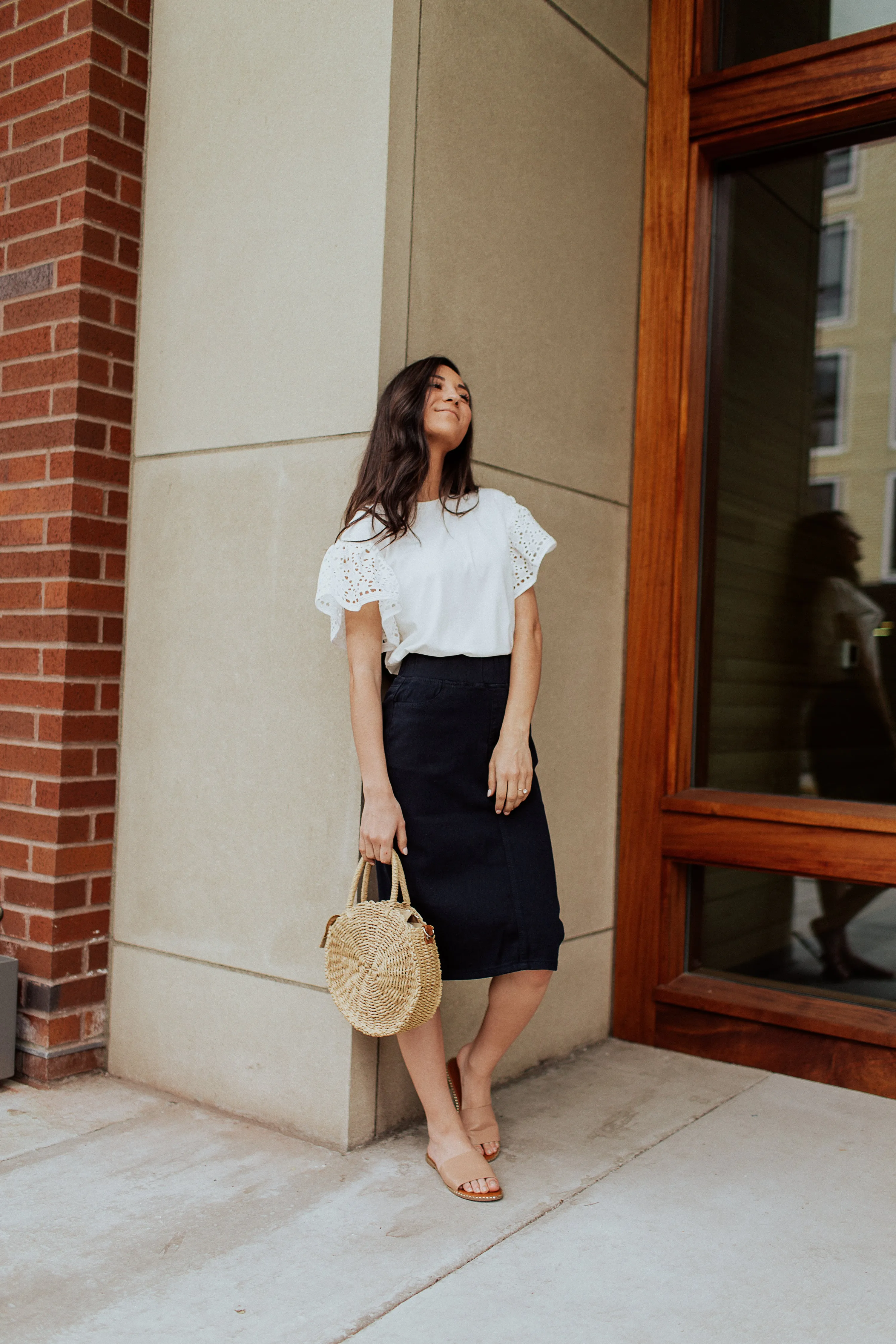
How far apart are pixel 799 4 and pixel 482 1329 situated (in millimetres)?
3701

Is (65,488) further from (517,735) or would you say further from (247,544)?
(517,735)

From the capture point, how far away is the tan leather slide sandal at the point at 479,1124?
8.84 feet

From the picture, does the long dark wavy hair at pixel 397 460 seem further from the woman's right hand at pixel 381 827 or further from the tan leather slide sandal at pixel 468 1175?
Result: the tan leather slide sandal at pixel 468 1175

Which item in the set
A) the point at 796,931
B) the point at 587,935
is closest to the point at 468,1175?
the point at 587,935

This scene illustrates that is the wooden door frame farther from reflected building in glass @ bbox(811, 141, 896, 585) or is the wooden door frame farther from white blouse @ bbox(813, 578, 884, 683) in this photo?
white blouse @ bbox(813, 578, 884, 683)

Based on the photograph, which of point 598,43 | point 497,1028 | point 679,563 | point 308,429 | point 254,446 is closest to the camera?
point 497,1028

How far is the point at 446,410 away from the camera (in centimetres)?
258

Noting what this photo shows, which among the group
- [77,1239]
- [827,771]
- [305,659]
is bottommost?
[77,1239]

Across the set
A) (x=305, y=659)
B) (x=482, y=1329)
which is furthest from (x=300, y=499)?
(x=482, y=1329)

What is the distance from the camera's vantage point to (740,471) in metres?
3.68

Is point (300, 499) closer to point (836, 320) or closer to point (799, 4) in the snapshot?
point (836, 320)

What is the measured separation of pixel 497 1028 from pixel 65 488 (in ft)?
6.17

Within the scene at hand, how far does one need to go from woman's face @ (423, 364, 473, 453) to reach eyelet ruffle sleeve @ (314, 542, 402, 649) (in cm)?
31

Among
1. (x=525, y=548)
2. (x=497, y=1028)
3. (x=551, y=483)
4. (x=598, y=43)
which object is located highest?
(x=598, y=43)
